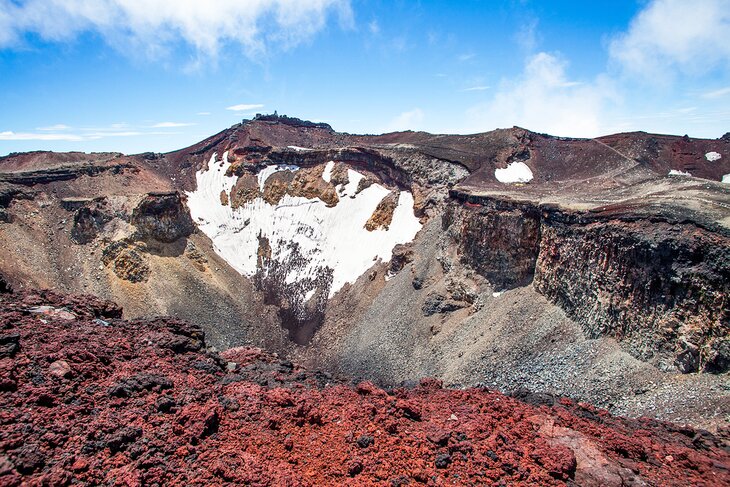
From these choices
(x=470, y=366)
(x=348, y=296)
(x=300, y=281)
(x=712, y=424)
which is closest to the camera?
(x=712, y=424)

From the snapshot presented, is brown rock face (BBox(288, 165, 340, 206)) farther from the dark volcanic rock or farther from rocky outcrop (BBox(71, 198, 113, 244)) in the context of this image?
the dark volcanic rock

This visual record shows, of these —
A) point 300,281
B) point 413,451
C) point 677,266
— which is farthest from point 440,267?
point 413,451

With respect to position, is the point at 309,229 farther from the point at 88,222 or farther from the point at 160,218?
the point at 88,222

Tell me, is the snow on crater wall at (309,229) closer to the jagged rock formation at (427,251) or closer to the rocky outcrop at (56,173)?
the jagged rock formation at (427,251)

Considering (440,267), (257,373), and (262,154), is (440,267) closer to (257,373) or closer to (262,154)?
(257,373)

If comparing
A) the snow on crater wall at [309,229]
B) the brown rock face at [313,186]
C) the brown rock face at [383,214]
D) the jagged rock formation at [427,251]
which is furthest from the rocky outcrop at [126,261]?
the brown rock face at [383,214]

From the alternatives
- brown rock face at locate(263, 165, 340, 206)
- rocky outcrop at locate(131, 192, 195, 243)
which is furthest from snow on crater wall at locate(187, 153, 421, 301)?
rocky outcrop at locate(131, 192, 195, 243)

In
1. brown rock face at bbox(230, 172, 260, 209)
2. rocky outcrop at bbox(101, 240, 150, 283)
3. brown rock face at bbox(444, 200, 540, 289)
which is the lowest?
rocky outcrop at bbox(101, 240, 150, 283)
